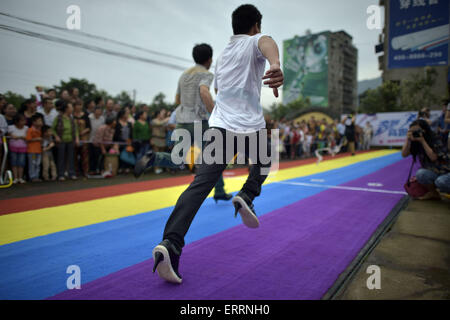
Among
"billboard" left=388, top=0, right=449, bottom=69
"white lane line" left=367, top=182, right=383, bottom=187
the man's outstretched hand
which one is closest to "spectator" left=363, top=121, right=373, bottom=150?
"billboard" left=388, top=0, right=449, bottom=69

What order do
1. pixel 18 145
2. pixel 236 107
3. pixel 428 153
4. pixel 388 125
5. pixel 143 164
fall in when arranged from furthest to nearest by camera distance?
pixel 388 125
pixel 18 145
pixel 428 153
pixel 143 164
pixel 236 107

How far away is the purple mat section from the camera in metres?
1.80

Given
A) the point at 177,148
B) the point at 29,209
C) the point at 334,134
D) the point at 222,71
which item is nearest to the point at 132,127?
the point at 29,209

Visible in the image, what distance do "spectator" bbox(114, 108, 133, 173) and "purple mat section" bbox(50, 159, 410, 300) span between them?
19.0 ft

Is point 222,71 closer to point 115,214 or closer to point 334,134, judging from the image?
point 115,214

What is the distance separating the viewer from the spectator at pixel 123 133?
815 cm

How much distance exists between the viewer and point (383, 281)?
1948 millimetres

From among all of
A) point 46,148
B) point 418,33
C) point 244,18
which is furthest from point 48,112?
point 418,33

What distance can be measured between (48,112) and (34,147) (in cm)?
111

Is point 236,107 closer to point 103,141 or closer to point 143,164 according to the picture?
point 143,164

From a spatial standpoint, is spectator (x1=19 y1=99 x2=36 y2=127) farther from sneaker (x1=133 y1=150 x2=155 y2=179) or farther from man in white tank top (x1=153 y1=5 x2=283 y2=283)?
man in white tank top (x1=153 y1=5 x2=283 y2=283)

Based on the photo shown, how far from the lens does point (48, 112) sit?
23.4ft

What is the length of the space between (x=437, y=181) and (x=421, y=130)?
745mm
